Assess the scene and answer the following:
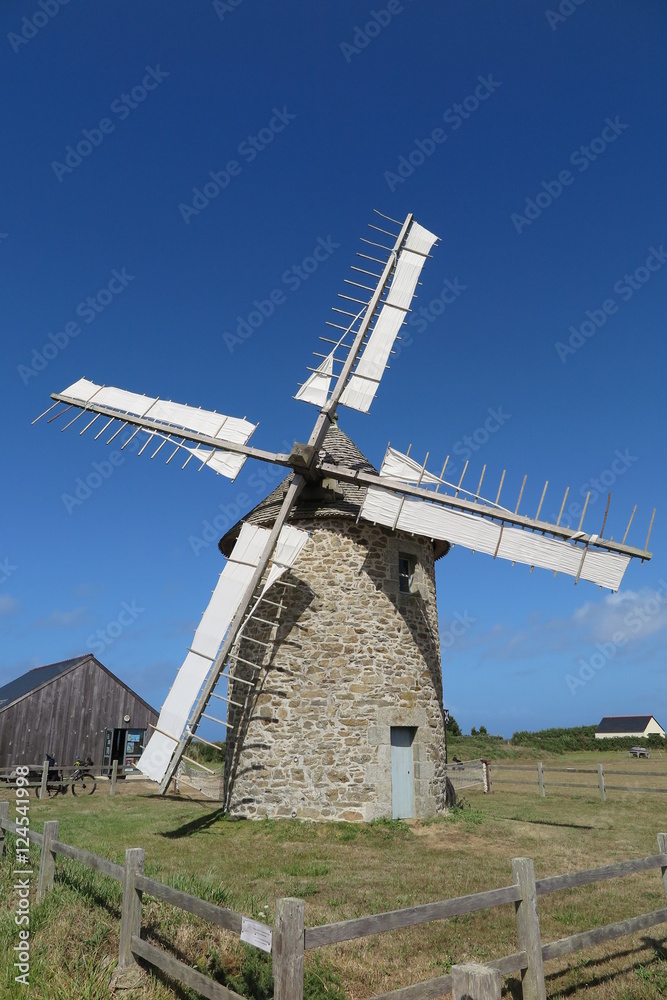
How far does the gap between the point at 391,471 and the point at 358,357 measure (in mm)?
2874

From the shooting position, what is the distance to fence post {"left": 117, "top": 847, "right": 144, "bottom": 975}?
488 cm

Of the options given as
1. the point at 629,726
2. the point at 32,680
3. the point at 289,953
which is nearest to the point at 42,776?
the point at 32,680

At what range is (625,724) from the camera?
199 feet

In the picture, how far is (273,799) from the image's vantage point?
1202 cm

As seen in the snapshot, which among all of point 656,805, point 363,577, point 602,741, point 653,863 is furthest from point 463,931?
point 602,741

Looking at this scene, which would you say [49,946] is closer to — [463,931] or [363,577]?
[463,931]

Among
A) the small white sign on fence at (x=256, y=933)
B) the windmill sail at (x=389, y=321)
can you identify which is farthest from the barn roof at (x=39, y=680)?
the small white sign on fence at (x=256, y=933)

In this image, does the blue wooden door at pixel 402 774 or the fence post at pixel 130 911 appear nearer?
the fence post at pixel 130 911

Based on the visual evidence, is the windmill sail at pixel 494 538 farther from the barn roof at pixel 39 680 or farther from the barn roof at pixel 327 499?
the barn roof at pixel 39 680

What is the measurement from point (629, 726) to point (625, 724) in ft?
2.17

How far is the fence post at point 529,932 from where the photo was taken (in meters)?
4.51

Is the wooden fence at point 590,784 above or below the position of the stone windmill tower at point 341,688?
below

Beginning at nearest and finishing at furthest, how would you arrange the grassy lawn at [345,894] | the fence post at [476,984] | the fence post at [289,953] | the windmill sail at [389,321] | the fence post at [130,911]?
the fence post at [476,984], the fence post at [289,953], the fence post at [130,911], the grassy lawn at [345,894], the windmill sail at [389,321]

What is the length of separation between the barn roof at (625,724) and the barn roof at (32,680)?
176ft
